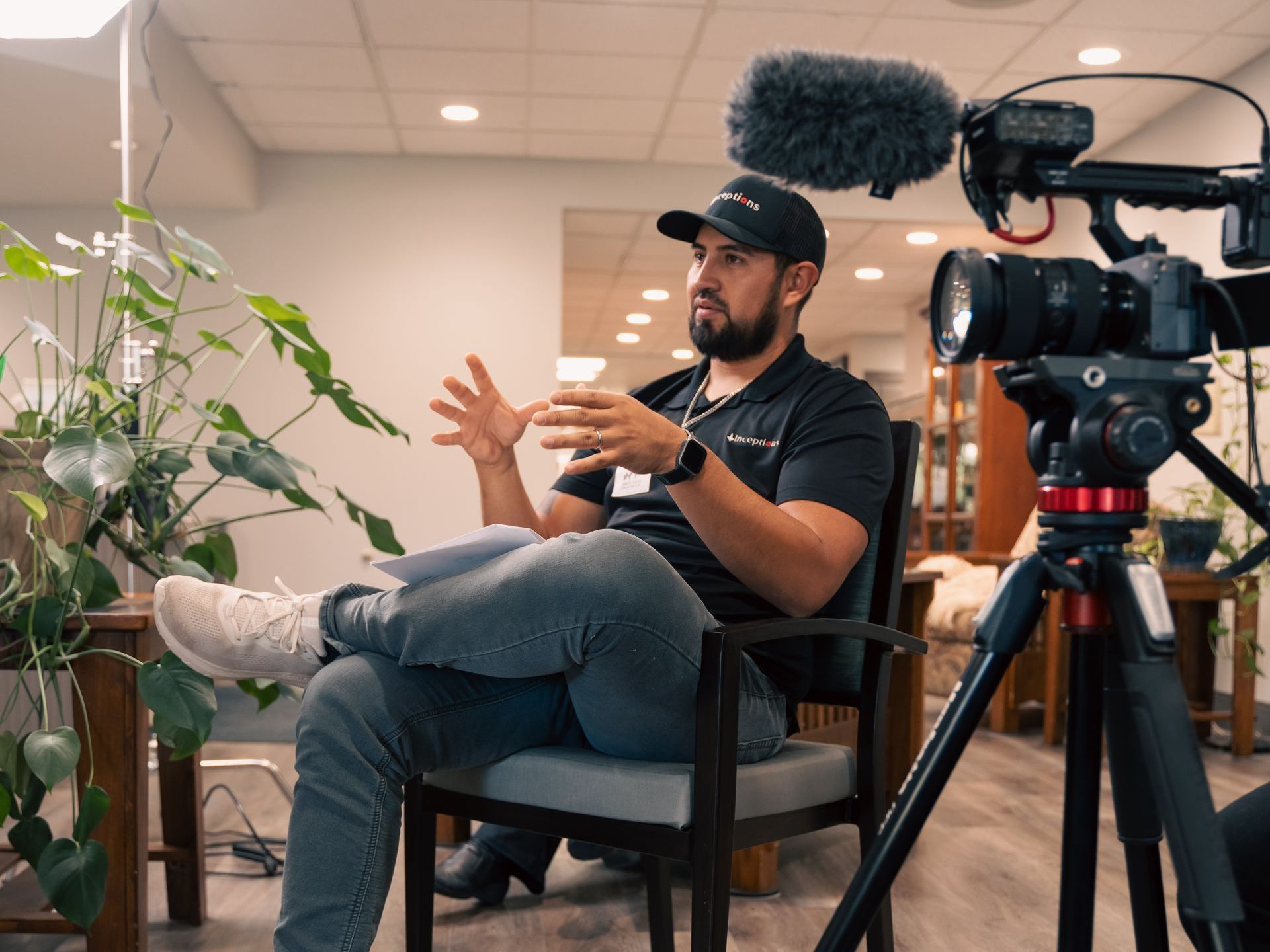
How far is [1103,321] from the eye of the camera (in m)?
0.86

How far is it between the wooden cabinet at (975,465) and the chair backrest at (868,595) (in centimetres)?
393

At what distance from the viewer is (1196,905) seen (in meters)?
0.75

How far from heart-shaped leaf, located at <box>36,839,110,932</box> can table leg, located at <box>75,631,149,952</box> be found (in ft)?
0.34

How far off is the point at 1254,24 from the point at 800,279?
3.05 m

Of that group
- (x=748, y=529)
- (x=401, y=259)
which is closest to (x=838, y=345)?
(x=401, y=259)

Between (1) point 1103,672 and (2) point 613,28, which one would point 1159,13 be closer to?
(2) point 613,28

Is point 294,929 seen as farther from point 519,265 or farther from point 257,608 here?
point 519,265

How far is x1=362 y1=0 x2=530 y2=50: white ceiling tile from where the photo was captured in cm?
383

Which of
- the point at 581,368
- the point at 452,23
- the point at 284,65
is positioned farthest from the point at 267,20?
the point at 581,368

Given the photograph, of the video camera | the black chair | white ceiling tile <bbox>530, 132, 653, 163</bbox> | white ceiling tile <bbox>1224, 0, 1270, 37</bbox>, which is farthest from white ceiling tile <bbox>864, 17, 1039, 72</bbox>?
the video camera

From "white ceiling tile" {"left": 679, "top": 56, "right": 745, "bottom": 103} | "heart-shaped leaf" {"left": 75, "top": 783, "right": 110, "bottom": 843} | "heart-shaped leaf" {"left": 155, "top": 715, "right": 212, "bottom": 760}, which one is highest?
"white ceiling tile" {"left": 679, "top": 56, "right": 745, "bottom": 103}

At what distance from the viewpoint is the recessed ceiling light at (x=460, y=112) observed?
4.75 metres

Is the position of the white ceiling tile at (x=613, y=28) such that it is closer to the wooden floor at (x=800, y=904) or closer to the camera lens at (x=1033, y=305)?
the wooden floor at (x=800, y=904)

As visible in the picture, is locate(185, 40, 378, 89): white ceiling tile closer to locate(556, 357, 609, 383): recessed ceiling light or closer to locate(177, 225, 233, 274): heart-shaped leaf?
locate(177, 225, 233, 274): heart-shaped leaf
